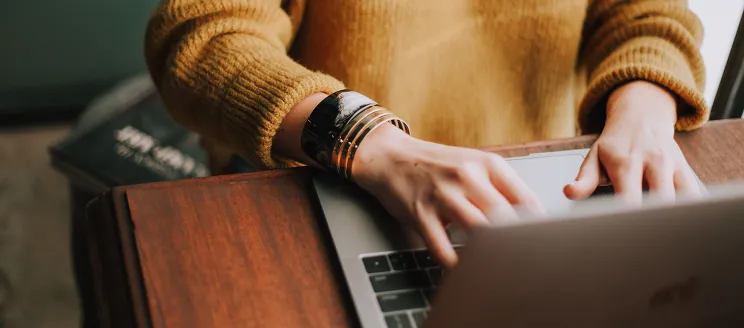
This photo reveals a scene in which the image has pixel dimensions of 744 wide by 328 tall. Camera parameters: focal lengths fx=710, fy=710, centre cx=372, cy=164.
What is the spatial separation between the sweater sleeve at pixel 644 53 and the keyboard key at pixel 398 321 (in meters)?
0.37

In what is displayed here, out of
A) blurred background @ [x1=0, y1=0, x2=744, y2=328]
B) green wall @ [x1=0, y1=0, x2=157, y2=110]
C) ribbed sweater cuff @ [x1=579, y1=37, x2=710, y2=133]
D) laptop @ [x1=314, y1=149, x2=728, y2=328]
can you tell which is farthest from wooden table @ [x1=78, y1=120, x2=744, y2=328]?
green wall @ [x1=0, y1=0, x2=157, y2=110]

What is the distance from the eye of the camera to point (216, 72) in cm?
66

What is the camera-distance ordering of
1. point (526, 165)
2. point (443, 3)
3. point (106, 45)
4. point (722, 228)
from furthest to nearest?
1. point (106, 45)
2. point (443, 3)
3. point (526, 165)
4. point (722, 228)

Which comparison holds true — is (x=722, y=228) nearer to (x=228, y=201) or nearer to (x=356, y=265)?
(x=356, y=265)

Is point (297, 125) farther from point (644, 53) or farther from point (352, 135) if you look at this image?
point (644, 53)

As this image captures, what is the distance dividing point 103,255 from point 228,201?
100mm

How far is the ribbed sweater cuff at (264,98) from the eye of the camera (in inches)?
24.3

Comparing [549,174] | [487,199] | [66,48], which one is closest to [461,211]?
[487,199]

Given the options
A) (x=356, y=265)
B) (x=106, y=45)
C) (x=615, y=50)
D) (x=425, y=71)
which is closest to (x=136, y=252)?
(x=356, y=265)

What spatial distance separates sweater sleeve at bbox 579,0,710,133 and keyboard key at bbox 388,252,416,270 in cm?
31

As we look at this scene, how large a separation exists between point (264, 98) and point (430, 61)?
0.89 ft

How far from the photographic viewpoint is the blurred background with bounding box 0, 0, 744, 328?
139cm

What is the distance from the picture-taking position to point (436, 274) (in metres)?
0.52

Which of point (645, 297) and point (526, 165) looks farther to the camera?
point (526, 165)
